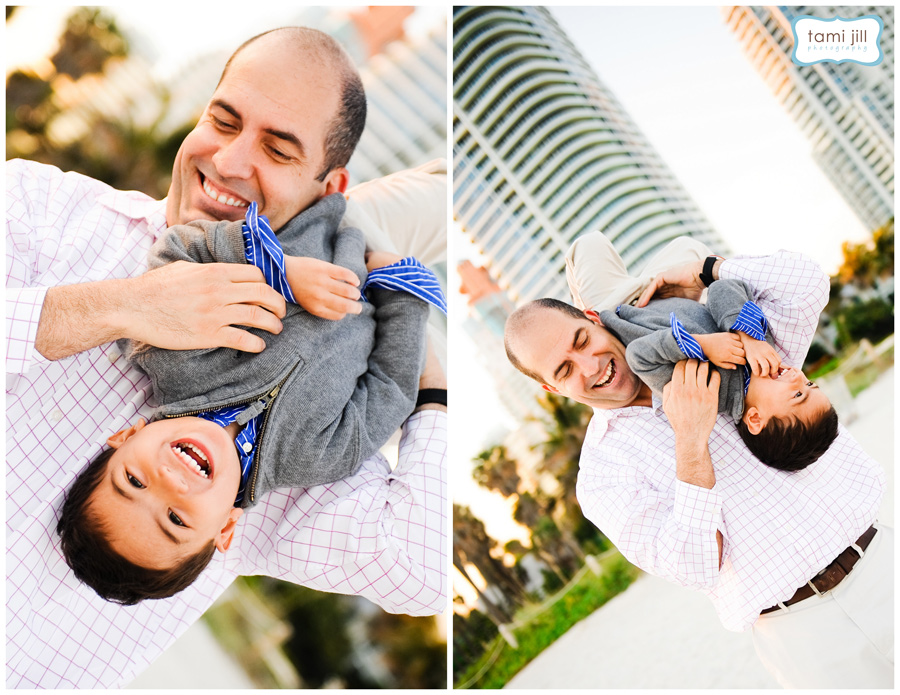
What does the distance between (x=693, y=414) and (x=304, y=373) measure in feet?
3.32

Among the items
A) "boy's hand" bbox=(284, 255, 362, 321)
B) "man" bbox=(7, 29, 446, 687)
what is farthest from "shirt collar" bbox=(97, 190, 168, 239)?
"boy's hand" bbox=(284, 255, 362, 321)

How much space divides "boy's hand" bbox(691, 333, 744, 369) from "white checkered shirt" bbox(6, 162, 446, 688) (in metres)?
0.76

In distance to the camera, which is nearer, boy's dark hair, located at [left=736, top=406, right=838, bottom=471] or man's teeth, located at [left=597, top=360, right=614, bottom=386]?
boy's dark hair, located at [left=736, top=406, right=838, bottom=471]

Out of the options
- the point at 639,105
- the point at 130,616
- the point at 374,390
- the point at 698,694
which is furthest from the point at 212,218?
the point at 698,694

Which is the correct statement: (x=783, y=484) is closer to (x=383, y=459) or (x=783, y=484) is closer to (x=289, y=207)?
(x=383, y=459)

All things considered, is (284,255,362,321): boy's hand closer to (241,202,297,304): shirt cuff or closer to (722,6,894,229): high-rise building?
(241,202,297,304): shirt cuff

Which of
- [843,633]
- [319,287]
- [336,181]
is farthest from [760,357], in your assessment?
[336,181]

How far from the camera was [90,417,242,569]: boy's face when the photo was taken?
1.47 meters

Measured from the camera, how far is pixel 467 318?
2133 millimetres

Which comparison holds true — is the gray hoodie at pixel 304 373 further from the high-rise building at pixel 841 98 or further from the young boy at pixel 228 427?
the high-rise building at pixel 841 98

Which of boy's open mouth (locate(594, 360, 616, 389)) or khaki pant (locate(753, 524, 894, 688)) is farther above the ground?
boy's open mouth (locate(594, 360, 616, 389))

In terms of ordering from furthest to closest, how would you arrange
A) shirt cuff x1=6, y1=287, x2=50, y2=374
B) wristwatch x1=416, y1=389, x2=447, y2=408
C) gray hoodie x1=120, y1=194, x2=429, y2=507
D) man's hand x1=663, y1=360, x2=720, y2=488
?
wristwatch x1=416, y1=389, x2=447, y2=408 < man's hand x1=663, y1=360, x2=720, y2=488 < gray hoodie x1=120, y1=194, x2=429, y2=507 < shirt cuff x1=6, y1=287, x2=50, y2=374

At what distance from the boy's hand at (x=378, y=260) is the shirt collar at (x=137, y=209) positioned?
0.58 meters

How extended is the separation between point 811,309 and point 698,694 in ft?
4.06
